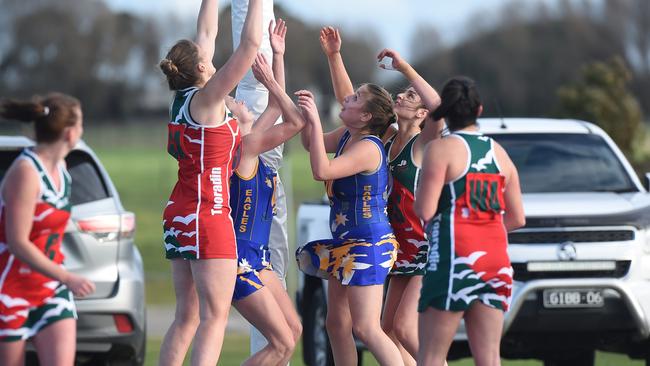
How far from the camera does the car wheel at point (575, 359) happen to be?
1088 cm

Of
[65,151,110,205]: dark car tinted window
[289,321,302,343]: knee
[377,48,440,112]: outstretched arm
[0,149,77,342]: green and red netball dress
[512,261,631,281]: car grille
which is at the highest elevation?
[377,48,440,112]: outstretched arm

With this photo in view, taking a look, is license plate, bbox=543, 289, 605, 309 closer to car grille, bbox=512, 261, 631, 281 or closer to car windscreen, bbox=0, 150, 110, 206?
car grille, bbox=512, 261, 631, 281

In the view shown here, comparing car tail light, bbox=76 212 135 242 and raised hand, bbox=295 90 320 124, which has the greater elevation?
raised hand, bbox=295 90 320 124

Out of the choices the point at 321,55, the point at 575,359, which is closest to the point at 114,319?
the point at 575,359

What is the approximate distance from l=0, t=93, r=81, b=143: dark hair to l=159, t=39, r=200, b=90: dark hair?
97cm

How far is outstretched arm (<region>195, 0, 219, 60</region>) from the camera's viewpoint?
292 inches

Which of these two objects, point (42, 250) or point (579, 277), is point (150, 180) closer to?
point (579, 277)

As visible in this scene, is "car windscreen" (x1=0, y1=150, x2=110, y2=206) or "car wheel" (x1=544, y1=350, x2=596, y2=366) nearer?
"car windscreen" (x1=0, y1=150, x2=110, y2=206)

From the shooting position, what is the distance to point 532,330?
8984 mm

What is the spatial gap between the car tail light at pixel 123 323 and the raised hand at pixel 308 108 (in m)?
2.52

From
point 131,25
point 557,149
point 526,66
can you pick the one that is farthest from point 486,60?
point 557,149

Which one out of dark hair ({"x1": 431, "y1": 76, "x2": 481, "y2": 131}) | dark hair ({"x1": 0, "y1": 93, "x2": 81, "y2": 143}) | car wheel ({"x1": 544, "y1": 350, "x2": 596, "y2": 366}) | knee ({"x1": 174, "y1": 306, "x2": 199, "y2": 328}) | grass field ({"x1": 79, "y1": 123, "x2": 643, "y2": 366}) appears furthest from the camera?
grass field ({"x1": 79, "y1": 123, "x2": 643, "y2": 366})

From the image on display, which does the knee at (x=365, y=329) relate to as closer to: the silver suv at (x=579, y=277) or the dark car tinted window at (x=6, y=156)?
the silver suv at (x=579, y=277)

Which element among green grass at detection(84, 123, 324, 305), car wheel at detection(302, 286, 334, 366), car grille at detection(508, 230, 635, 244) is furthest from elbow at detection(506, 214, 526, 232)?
green grass at detection(84, 123, 324, 305)
